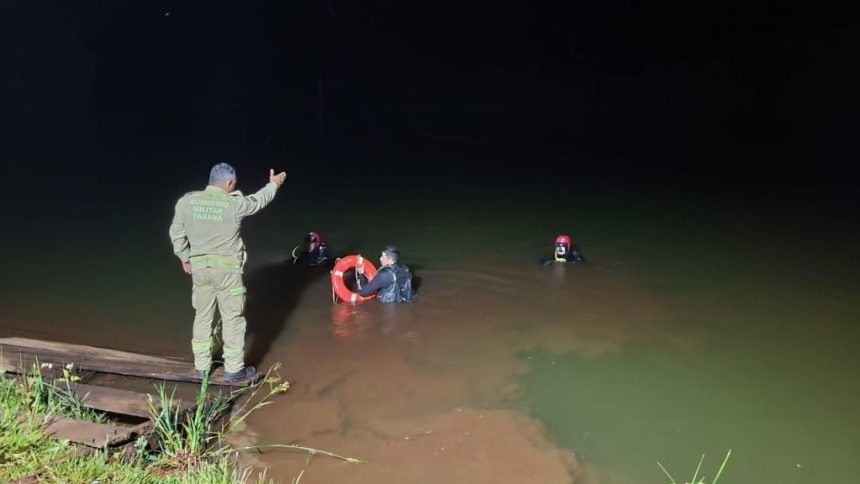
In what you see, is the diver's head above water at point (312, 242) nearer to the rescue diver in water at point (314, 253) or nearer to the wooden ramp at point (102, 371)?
the rescue diver in water at point (314, 253)

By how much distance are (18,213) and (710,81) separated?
22660mm

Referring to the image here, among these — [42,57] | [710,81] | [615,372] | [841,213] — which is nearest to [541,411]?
[615,372]

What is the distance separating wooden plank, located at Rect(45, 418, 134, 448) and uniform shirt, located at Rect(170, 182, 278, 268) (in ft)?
4.58

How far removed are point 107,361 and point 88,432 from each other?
5.47 ft

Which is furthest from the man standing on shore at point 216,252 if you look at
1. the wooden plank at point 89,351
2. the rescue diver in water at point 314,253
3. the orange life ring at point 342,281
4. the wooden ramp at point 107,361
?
the rescue diver in water at point 314,253

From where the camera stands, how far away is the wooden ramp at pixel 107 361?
523 cm

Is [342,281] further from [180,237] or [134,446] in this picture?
[134,446]

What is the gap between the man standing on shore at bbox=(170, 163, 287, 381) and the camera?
4.88 m

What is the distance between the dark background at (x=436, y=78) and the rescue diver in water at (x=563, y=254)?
10.2 metres

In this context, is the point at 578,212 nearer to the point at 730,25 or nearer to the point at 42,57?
the point at 730,25

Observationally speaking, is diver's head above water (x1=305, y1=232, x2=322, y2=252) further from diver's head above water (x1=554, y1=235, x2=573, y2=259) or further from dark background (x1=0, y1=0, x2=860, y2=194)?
dark background (x1=0, y1=0, x2=860, y2=194)

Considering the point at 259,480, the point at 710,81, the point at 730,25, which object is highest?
the point at 730,25

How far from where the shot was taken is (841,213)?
1163 centimetres

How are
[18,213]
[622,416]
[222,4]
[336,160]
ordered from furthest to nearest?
[222,4] < [336,160] < [18,213] < [622,416]
